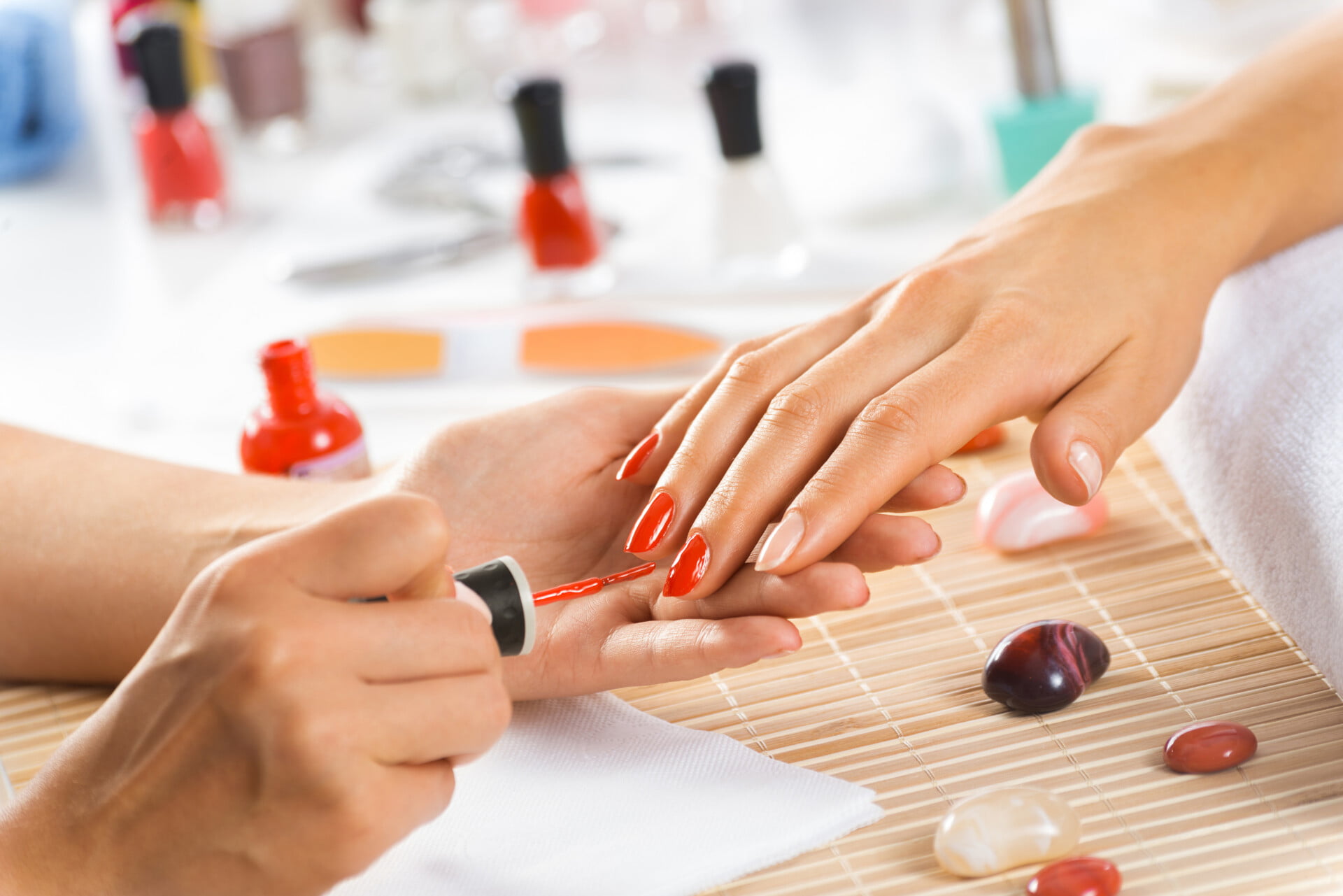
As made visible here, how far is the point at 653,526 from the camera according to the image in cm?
68

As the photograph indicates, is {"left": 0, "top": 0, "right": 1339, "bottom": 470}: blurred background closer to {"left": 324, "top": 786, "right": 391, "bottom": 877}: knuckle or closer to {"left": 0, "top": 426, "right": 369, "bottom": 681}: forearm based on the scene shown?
{"left": 0, "top": 426, "right": 369, "bottom": 681}: forearm

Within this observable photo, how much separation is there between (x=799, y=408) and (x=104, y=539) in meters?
0.37

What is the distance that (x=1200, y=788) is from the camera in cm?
58

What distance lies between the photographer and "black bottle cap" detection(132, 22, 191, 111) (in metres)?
1.35

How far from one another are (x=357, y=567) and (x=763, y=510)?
23 centimetres

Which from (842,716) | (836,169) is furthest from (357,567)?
(836,169)

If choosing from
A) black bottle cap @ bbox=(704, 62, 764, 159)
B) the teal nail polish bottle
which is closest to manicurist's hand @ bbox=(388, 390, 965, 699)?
black bottle cap @ bbox=(704, 62, 764, 159)

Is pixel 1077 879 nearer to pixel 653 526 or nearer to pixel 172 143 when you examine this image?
pixel 653 526

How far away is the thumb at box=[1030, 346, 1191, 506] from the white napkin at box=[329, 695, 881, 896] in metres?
0.17

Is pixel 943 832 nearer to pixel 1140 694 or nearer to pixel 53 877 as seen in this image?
pixel 1140 694

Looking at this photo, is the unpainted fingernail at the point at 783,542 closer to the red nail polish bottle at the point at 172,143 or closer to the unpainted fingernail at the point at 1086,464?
the unpainted fingernail at the point at 1086,464

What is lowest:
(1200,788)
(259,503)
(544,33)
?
(1200,788)

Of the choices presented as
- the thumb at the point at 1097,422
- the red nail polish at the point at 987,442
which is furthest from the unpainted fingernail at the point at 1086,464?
the red nail polish at the point at 987,442

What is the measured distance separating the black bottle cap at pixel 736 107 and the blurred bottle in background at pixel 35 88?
0.78 m
